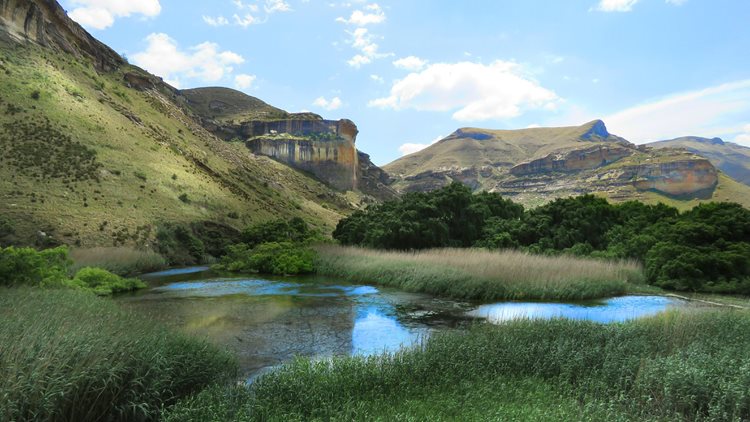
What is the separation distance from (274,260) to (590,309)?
23.6m

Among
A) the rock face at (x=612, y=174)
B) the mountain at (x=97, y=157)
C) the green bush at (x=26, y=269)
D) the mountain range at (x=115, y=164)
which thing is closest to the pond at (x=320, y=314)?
the green bush at (x=26, y=269)

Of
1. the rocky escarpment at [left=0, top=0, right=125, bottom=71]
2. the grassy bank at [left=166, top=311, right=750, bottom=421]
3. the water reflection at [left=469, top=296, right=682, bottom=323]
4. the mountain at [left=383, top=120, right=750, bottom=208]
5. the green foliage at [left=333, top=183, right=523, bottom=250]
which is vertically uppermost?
the rocky escarpment at [left=0, top=0, right=125, bottom=71]

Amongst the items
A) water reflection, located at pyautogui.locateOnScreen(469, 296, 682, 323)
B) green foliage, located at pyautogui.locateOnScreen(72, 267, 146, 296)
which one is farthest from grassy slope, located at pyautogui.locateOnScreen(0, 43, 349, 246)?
water reflection, located at pyautogui.locateOnScreen(469, 296, 682, 323)

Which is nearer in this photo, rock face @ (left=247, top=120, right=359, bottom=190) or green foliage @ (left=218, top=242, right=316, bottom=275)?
green foliage @ (left=218, top=242, right=316, bottom=275)

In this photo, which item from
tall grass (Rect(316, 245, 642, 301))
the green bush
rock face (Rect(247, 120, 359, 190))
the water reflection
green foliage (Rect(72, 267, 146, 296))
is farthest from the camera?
rock face (Rect(247, 120, 359, 190))

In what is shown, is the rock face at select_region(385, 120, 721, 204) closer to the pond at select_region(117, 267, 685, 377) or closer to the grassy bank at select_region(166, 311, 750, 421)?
the pond at select_region(117, 267, 685, 377)

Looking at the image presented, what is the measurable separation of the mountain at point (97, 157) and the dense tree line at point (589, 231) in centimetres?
1952

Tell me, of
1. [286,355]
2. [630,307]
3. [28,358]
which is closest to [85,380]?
[28,358]

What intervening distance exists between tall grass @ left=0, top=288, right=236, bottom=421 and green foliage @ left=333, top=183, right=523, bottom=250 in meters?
26.6

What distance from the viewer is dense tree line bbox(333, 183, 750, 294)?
20.4m

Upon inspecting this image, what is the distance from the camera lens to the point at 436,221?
1342 inches

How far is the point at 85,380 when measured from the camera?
5.65 metres

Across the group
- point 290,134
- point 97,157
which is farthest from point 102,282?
point 290,134

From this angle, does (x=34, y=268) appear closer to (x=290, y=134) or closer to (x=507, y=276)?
(x=507, y=276)
